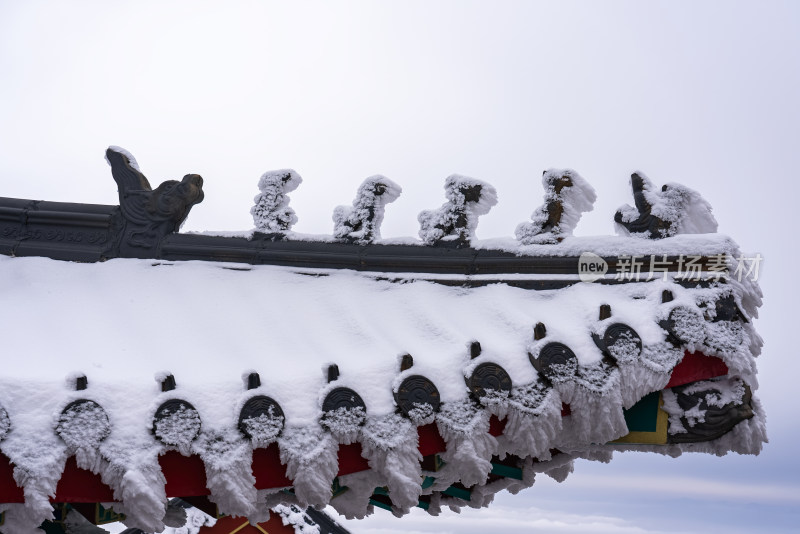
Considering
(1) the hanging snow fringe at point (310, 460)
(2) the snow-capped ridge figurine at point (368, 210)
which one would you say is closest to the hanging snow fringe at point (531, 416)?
(1) the hanging snow fringe at point (310, 460)

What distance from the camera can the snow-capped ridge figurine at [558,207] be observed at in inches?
199

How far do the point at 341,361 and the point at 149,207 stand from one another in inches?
65.9

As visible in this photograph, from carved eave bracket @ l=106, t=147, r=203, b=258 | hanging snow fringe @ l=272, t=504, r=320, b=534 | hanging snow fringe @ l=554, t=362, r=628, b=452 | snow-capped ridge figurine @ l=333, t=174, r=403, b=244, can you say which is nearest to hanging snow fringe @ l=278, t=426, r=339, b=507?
hanging snow fringe @ l=554, t=362, r=628, b=452

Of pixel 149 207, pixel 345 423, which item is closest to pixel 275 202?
pixel 149 207

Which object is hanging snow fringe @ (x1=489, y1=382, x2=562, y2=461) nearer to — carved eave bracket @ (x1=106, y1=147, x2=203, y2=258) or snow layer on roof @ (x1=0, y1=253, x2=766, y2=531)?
snow layer on roof @ (x1=0, y1=253, x2=766, y2=531)

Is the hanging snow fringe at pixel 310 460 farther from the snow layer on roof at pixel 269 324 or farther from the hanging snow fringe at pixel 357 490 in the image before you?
the hanging snow fringe at pixel 357 490

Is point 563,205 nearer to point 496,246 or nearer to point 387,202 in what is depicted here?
point 496,246

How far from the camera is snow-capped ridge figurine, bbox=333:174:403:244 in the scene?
5289mm

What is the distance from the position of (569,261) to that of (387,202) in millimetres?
1053

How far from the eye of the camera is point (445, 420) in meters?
4.20

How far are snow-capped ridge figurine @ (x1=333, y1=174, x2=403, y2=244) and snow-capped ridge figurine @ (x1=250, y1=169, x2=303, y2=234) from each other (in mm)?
318

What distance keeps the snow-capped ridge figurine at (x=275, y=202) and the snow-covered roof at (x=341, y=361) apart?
4.0 inches

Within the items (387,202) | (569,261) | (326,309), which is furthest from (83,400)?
(569,261)

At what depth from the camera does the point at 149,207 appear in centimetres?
538
